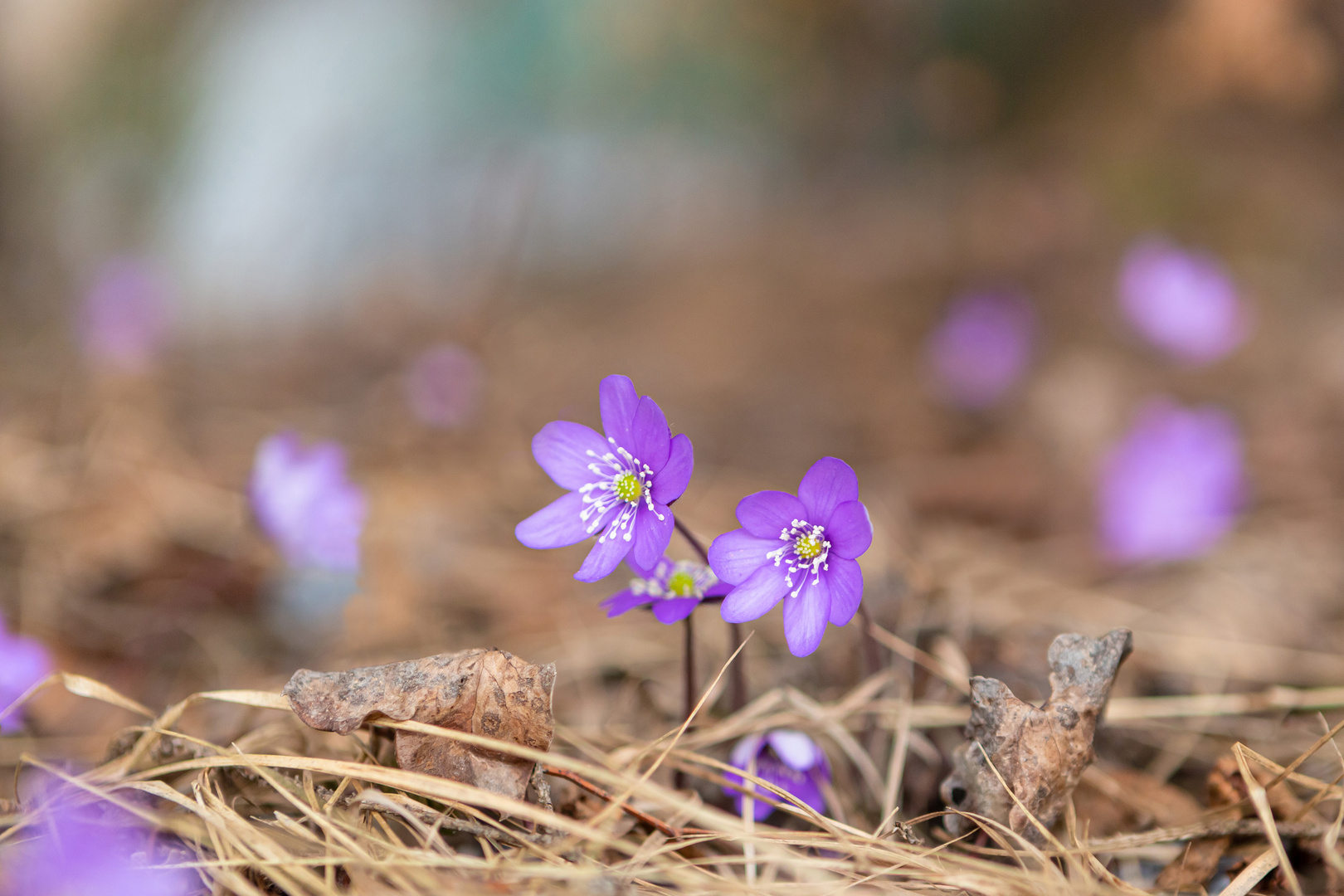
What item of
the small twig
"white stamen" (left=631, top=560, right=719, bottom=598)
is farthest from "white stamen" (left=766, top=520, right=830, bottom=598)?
the small twig

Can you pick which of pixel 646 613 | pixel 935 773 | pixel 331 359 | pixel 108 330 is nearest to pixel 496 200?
pixel 331 359

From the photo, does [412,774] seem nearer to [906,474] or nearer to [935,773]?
[935,773]

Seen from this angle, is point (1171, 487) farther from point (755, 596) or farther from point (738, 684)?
point (755, 596)

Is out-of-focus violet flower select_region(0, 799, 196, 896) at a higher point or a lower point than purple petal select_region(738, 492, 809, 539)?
lower

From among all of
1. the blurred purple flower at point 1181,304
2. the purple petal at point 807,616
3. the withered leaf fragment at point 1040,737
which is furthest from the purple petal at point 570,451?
the blurred purple flower at point 1181,304

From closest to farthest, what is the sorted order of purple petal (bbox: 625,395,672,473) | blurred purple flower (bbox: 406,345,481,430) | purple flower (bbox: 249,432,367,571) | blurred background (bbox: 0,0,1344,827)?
purple petal (bbox: 625,395,672,473), purple flower (bbox: 249,432,367,571), blurred background (bbox: 0,0,1344,827), blurred purple flower (bbox: 406,345,481,430)

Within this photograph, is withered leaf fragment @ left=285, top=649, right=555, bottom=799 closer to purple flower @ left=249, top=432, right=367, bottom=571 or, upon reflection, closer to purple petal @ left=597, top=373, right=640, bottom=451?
purple petal @ left=597, top=373, right=640, bottom=451

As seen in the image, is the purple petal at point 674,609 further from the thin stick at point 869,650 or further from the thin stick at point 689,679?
the thin stick at point 869,650
